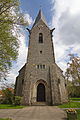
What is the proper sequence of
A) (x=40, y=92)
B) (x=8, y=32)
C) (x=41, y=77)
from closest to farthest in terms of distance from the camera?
(x=8, y=32), (x=41, y=77), (x=40, y=92)

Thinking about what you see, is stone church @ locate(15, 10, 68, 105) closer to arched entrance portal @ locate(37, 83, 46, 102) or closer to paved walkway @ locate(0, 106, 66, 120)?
arched entrance portal @ locate(37, 83, 46, 102)

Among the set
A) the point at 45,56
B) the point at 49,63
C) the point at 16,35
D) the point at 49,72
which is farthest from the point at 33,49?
the point at 16,35

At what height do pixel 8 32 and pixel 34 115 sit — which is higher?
pixel 8 32

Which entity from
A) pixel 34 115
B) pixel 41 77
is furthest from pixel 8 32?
pixel 41 77

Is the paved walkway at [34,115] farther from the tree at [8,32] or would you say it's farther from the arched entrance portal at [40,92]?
the arched entrance portal at [40,92]

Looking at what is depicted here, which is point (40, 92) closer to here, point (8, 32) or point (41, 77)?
point (41, 77)

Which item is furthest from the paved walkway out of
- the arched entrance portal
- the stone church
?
the arched entrance portal

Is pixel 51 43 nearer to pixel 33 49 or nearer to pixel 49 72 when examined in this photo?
pixel 33 49

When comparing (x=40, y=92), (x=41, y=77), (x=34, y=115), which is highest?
(x=41, y=77)

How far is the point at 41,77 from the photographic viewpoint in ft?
69.4

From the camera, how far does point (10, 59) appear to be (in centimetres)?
948

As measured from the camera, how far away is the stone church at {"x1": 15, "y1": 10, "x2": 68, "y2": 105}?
19.3 m

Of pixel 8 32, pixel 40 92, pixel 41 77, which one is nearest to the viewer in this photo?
pixel 8 32

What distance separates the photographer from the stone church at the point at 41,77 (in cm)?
1928
